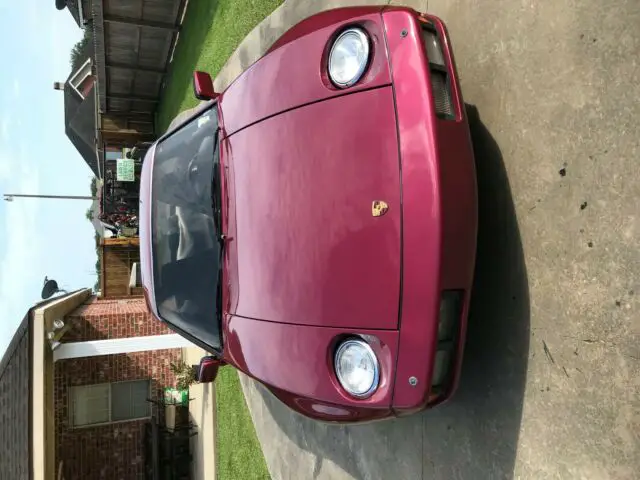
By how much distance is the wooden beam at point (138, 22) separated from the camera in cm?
1047

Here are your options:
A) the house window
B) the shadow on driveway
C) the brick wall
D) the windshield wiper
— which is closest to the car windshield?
the windshield wiper

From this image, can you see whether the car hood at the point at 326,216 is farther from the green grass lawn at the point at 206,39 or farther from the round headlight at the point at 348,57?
the green grass lawn at the point at 206,39

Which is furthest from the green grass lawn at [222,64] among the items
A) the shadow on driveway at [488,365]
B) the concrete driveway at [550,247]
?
the concrete driveway at [550,247]

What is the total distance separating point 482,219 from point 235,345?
169 centimetres

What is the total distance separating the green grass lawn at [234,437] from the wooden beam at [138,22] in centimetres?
740

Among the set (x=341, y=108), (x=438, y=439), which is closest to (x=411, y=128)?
(x=341, y=108)

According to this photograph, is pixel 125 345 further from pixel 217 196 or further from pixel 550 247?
pixel 550 247

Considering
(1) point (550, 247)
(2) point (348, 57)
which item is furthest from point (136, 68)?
(1) point (550, 247)

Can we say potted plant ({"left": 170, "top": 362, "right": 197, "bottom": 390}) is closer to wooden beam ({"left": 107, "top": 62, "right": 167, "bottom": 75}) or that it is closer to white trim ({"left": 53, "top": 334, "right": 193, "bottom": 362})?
white trim ({"left": 53, "top": 334, "right": 193, "bottom": 362})

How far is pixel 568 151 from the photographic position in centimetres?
256

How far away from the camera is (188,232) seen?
12.0ft

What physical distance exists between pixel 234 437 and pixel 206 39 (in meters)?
6.53

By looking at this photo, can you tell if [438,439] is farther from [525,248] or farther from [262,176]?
[262,176]

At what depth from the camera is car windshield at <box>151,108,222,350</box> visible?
11.5ft
